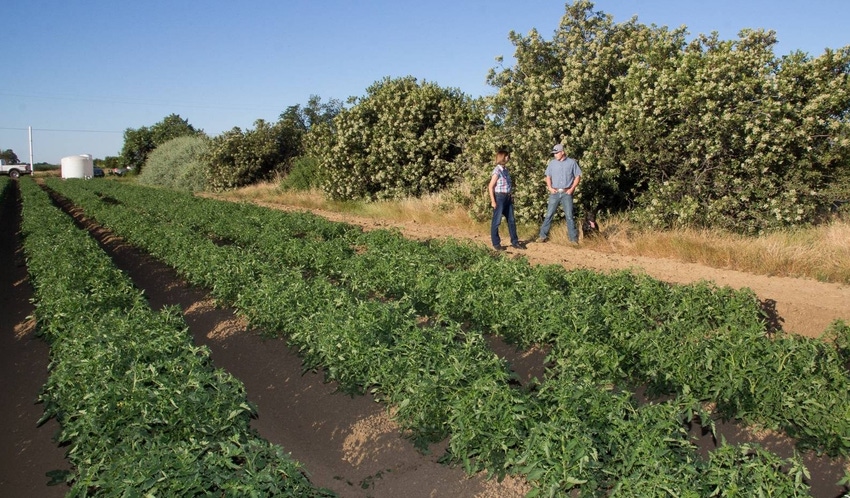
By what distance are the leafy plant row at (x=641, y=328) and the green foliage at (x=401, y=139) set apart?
9484mm

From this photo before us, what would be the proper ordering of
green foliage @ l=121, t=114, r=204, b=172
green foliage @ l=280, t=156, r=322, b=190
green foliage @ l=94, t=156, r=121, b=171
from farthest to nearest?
green foliage @ l=94, t=156, r=121, b=171
green foliage @ l=121, t=114, r=204, b=172
green foliage @ l=280, t=156, r=322, b=190

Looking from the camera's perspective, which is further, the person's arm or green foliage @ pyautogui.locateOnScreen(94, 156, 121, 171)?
green foliage @ pyautogui.locateOnScreen(94, 156, 121, 171)

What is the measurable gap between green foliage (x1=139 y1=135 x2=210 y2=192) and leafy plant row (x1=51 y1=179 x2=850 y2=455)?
98.1 feet

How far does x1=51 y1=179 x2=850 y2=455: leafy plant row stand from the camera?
4.47m

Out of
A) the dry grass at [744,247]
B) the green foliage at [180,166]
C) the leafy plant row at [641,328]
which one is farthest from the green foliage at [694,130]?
the green foliage at [180,166]

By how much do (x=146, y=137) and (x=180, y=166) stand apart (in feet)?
94.1

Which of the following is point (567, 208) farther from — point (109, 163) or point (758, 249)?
point (109, 163)

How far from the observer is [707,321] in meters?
6.18

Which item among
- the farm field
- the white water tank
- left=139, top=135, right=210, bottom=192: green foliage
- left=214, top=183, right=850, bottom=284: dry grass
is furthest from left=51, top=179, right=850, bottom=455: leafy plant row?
the white water tank

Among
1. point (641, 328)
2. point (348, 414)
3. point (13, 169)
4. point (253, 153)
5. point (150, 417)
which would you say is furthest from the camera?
point (13, 169)

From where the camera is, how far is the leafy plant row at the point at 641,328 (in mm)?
4469

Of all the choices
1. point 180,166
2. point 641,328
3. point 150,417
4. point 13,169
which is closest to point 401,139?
point 641,328

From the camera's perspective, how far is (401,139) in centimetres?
1912

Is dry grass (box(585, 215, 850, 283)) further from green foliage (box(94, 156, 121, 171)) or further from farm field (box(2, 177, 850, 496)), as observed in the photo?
green foliage (box(94, 156, 121, 171))
